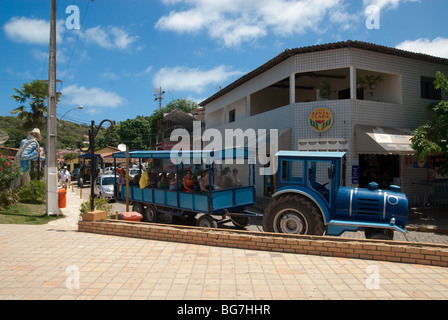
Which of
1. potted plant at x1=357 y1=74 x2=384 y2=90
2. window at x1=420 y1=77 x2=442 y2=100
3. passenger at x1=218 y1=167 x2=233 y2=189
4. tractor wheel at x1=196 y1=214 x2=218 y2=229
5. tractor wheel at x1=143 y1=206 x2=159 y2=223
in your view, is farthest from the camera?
window at x1=420 y1=77 x2=442 y2=100

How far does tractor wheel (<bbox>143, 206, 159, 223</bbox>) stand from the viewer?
1027cm

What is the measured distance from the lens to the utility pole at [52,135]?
1016 cm

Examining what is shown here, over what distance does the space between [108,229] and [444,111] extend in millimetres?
12295

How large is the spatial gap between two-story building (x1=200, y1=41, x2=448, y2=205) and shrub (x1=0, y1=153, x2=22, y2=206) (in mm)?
10540

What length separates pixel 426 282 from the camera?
451cm

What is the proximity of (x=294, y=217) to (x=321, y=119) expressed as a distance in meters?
7.50

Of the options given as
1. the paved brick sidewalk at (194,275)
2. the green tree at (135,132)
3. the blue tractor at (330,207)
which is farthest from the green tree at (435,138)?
the green tree at (135,132)

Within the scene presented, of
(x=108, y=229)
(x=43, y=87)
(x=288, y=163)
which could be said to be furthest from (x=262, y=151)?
(x=43, y=87)

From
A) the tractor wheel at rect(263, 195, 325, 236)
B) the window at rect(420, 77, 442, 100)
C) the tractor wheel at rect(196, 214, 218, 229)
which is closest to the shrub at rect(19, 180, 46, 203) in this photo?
the tractor wheel at rect(196, 214, 218, 229)

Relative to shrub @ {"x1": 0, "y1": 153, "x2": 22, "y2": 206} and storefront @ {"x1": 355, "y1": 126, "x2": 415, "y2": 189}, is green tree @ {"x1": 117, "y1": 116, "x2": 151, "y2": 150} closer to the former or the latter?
shrub @ {"x1": 0, "y1": 153, "x2": 22, "y2": 206}

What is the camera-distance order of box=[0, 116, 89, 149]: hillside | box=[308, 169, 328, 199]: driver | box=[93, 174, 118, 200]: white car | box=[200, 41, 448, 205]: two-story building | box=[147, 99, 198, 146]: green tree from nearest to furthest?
box=[308, 169, 328, 199]: driver → box=[200, 41, 448, 205]: two-story building → box=[93, 174, 118, 200]: white car → box=[147, 99, 198, 146]: green tree → box=[0, 116, 89, 149]: hillside

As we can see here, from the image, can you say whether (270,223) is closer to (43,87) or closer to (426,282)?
(426,282)

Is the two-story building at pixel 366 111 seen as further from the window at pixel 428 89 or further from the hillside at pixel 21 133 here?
the hillside at pixel 21 133

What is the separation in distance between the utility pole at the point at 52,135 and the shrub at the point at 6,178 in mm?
2014
